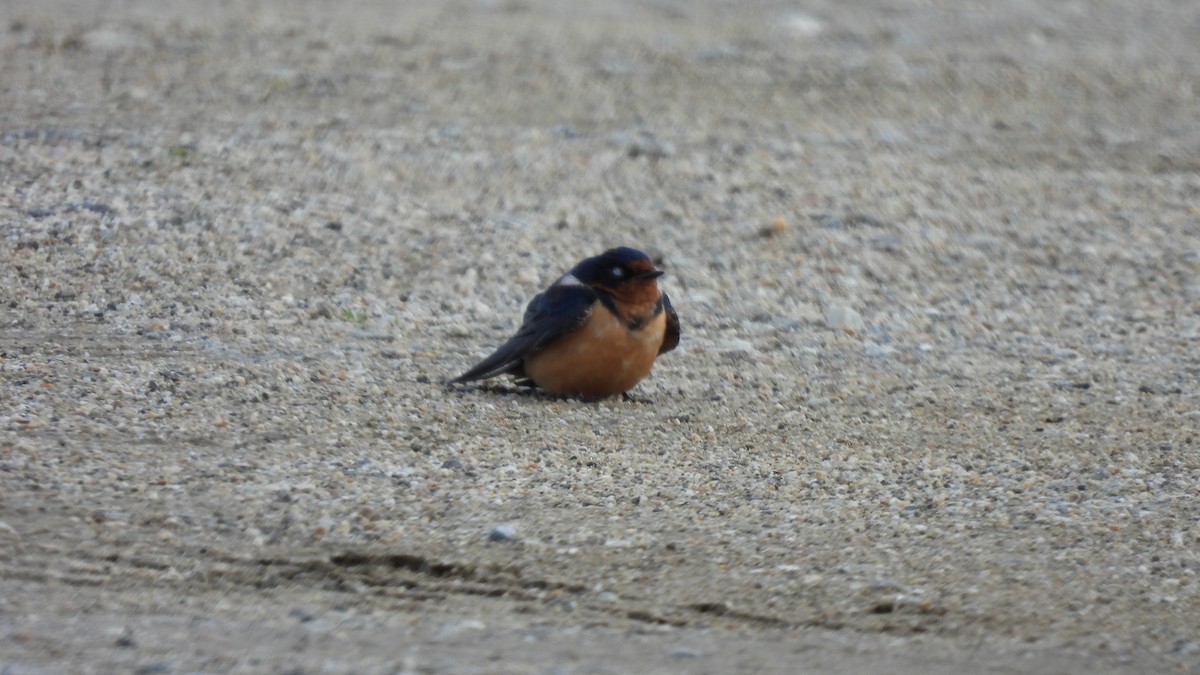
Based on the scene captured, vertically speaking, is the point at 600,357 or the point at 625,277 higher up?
the point at 625,277

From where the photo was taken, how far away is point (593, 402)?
20.1ft

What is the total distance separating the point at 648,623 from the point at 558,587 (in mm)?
313

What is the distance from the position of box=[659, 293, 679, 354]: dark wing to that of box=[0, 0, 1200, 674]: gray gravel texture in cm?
16

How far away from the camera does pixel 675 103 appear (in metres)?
10.6

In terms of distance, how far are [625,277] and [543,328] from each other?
1.23 feet

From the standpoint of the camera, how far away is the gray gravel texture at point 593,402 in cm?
409

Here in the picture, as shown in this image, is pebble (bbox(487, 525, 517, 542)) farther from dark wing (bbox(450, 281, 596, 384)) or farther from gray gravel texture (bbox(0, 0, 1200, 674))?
dark wing (bbox(450, 281, 596, 384))

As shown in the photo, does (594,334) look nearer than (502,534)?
No

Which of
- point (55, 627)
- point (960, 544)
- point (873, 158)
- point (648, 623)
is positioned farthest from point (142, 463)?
point (873, 158)

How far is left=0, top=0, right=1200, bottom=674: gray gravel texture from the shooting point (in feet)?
13.4

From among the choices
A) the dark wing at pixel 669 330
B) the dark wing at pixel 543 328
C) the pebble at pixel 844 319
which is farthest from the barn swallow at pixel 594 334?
the pebble at pixel 844 319

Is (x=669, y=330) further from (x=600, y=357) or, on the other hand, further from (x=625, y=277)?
(x=600, y=357)

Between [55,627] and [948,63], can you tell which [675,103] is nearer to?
[948,63]

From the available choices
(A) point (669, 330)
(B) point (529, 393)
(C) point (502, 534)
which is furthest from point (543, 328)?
(C) point (502, 534)
